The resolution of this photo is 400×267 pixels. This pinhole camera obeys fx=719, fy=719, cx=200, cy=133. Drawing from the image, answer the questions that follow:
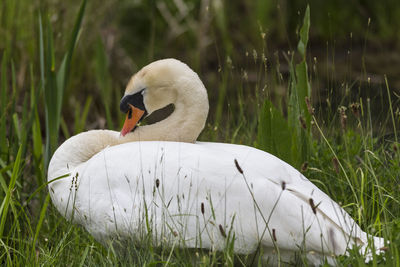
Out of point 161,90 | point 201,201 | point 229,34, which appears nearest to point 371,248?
point 201,201

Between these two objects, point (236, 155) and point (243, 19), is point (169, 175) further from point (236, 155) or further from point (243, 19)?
point (243, 19)

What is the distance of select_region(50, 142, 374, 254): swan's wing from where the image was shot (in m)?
2.48

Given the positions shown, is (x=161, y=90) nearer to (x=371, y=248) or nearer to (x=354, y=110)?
(x=354, y=110)

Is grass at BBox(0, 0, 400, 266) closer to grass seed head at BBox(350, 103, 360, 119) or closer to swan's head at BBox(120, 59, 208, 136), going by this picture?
grass seed head at BBox(350, 103, 360, 119)

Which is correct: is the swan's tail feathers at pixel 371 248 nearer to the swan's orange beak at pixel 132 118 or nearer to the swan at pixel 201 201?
the swan at pixel 201 201

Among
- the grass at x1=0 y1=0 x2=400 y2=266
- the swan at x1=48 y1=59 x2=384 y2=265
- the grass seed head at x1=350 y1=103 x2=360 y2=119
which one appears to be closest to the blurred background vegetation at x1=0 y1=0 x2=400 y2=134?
the grass at x1=0 y1=0 x2=400 y2=266

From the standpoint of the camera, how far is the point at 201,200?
8.53 ft

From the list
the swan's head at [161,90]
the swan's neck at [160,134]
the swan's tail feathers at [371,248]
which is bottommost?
the swan's tail feathers at [371,248]

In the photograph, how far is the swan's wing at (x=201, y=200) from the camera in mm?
2477

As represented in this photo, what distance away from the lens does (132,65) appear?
20.4 ft

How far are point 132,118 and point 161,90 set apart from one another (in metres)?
0.19

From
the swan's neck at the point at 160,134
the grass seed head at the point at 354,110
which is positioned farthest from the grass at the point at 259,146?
the swan's neck at the point at 160,134

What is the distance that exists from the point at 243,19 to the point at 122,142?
4076mm

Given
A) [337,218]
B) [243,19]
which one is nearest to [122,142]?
[337,218]
